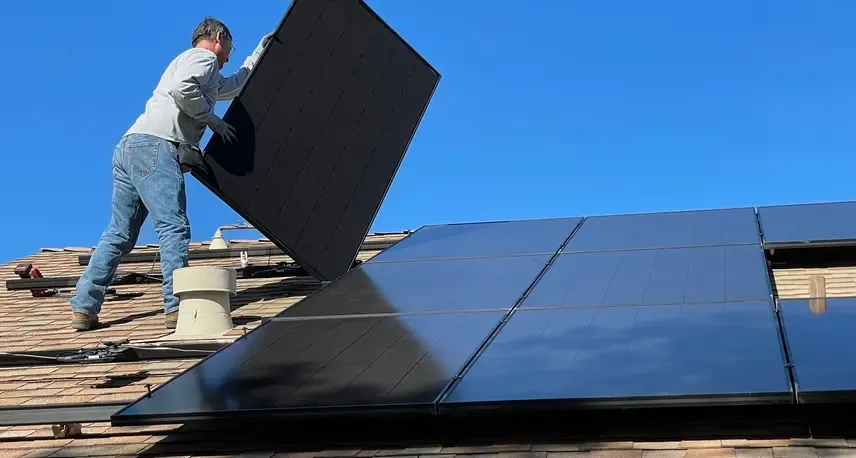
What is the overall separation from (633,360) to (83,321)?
14.4 ft

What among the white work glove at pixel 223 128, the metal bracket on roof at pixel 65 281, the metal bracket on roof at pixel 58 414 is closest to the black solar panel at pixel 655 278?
the metal bracket on roof at pixel 58 414

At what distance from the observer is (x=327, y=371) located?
4.29 metres

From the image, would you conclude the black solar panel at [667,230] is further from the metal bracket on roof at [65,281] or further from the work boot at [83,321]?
the metal bracket on roof at [65,281]

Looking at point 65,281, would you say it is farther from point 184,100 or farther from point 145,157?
point 184,100

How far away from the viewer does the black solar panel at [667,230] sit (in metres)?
6.20

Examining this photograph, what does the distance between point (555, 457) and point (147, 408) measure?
1.56 metres

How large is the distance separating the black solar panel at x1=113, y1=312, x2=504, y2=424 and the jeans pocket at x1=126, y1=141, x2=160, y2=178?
2.08 meters

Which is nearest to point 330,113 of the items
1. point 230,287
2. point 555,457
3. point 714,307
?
point 230,287

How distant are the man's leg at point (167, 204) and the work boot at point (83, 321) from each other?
25.6 inches

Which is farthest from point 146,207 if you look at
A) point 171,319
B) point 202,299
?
point 202,299

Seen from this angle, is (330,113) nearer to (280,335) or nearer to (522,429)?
(280,335)

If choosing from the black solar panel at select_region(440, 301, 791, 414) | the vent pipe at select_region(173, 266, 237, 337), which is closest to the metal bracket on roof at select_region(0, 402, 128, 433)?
the black solar panel at select_region(440, 301, 791, 414)

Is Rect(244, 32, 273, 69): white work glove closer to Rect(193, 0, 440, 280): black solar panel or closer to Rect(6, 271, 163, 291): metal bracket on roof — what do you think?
Rect(193, 0, 440, 280): black solar panel

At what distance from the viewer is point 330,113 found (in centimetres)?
734
